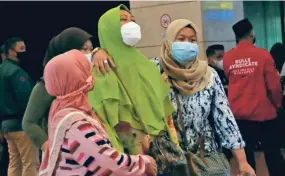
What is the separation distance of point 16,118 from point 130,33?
11.5 feet

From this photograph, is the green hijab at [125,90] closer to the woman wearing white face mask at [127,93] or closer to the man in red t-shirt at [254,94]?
the woman wearing white face mask at [127,93]

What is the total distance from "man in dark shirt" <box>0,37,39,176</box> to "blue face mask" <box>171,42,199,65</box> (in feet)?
9.69

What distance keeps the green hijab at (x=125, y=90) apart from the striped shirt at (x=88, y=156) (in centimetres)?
51

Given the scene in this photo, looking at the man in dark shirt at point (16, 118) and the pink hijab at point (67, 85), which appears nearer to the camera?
the pink hijab at point (67, 85)

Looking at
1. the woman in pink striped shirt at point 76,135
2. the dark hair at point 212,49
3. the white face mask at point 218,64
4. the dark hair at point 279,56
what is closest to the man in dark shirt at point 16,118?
the white face mask at point 218,64

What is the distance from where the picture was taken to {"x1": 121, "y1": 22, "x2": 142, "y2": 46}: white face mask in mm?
4172

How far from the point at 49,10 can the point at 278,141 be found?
4.99m

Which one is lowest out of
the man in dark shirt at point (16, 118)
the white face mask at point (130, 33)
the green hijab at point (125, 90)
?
the man in dark shirt at point (16, 118)

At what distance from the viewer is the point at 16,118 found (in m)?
7.39

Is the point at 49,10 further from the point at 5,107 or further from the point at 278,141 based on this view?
the point at 278,141

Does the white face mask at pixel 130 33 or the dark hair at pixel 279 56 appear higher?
the white face mask at pixel 130 33

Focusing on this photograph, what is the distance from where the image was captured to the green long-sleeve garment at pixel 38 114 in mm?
4852

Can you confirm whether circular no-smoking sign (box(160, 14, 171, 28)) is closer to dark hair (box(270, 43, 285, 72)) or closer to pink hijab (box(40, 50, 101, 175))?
dark hair (box(270, 43, 285, 72))

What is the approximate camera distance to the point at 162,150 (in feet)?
13.6
